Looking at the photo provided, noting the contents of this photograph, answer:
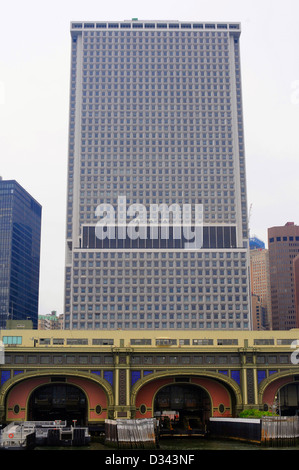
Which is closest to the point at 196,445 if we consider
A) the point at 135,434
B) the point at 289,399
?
the point at 135,434

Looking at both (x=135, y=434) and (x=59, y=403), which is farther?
(x=59, y=403)

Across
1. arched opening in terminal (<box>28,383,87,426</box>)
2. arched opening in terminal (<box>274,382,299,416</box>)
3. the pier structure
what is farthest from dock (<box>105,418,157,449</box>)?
arched opening in terminal (<box>274,382,299,416</box>)

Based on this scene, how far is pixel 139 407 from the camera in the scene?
110 m

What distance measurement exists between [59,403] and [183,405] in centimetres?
2462

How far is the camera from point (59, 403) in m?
114

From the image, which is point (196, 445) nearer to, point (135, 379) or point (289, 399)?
point (135, 379)

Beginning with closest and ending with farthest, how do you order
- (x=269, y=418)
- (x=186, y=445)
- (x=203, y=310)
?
(x=269, y=418) < (x=186, y=445) < (x=203, y=310)

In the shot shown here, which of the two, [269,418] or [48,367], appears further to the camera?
[48,367]

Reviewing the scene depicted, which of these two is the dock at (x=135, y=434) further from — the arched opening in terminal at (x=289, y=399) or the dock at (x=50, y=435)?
the arched opening in terminal at (x=289, y=399)

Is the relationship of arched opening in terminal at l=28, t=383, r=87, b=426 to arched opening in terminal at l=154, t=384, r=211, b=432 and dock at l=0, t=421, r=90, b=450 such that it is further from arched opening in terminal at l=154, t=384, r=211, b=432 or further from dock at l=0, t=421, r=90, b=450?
dock at l=0, t=421, r=90, b=450

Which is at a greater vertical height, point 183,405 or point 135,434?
point 183,405

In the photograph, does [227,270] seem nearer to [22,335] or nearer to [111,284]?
[111,284]
